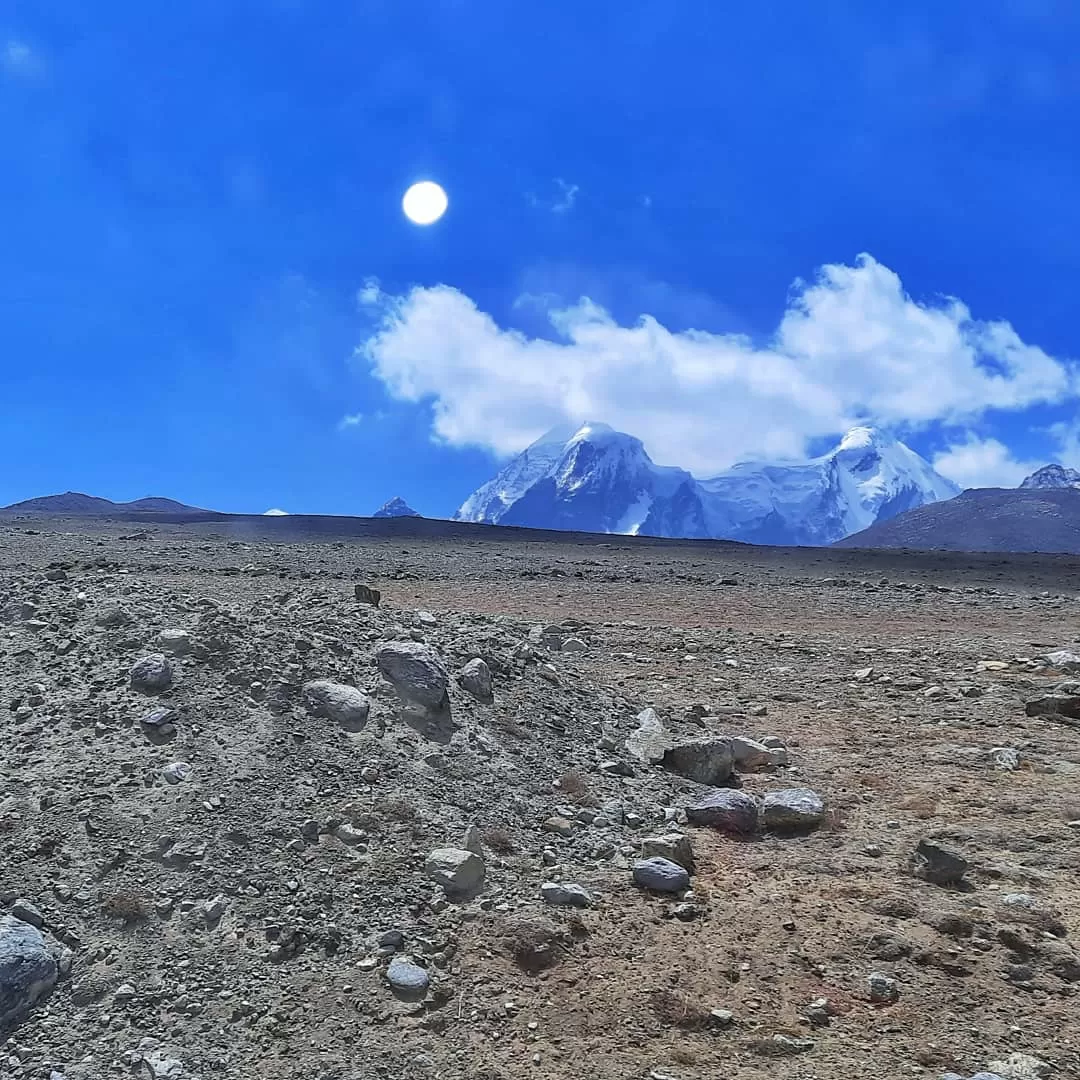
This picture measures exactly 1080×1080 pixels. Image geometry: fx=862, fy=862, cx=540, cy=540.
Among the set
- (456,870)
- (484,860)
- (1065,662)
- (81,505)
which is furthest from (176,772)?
(81,505)

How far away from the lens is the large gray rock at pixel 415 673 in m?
7.96

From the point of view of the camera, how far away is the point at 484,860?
6.35 m

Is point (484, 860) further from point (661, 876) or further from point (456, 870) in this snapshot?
point (661, 876)

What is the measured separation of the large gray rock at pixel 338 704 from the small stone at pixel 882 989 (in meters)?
4.33

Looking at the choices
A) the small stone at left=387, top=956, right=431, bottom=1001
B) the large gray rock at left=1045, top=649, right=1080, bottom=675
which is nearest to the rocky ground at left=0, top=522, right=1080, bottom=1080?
the small stone at left=387, top=956, right=431, bottom=1001

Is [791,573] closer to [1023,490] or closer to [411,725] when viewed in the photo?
[411,725]

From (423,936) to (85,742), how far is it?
10.5 feet

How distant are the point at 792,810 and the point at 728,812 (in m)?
0.55

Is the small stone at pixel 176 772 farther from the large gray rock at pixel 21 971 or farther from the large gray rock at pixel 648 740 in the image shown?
the large gray rock at pixel 648 740

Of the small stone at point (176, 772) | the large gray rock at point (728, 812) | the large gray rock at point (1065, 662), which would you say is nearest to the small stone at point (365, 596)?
the small stone at point (176, 772)

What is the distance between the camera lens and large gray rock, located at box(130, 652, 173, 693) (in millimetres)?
7324

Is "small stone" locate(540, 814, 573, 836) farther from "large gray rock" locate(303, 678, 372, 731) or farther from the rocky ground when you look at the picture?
"large gray rock" locate(303, 678, 372, 731)

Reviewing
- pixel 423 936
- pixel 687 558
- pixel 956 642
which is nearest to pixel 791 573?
pixel 687 558

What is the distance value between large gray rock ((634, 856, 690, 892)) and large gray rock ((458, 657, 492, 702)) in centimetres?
265
